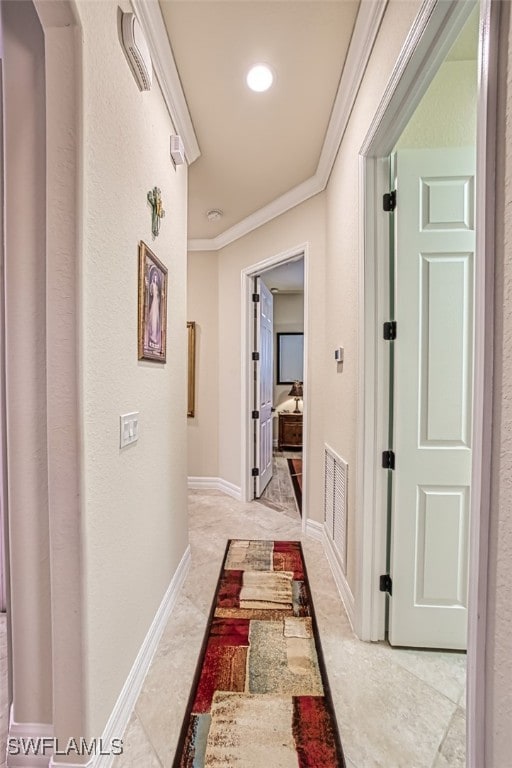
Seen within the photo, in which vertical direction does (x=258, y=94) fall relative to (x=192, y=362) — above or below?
above

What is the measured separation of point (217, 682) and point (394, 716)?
0.67 metres

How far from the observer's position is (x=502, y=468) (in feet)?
2.28

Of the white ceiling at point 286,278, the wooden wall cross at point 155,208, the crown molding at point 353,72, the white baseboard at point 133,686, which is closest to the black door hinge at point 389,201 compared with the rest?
the crown molding at point 353,72

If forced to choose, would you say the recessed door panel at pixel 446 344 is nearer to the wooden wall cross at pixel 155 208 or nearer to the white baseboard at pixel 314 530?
the wooden wall cross at pixel 155 208

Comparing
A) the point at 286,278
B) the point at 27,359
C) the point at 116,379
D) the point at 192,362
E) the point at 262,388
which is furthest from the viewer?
the point at 286,278

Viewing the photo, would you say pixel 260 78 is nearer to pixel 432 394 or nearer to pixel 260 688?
pixel 432 394

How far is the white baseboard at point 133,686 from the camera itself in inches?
42.2

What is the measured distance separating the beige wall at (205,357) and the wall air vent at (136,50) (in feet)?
8.09

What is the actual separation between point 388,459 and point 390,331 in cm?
58

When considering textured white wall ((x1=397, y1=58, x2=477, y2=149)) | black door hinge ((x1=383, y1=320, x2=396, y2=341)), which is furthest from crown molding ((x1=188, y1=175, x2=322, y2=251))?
black door hinge ((x1=383, y1=320, x2=396, y2=341))

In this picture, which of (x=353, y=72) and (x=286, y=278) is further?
(x=286, y=278)

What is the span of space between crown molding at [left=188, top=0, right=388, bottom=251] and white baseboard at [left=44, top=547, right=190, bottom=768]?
8.96ft

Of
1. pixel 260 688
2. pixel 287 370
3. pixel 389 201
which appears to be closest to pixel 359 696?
pixel 260 688

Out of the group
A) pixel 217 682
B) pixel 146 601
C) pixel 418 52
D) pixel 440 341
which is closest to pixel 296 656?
pixel 217 682
